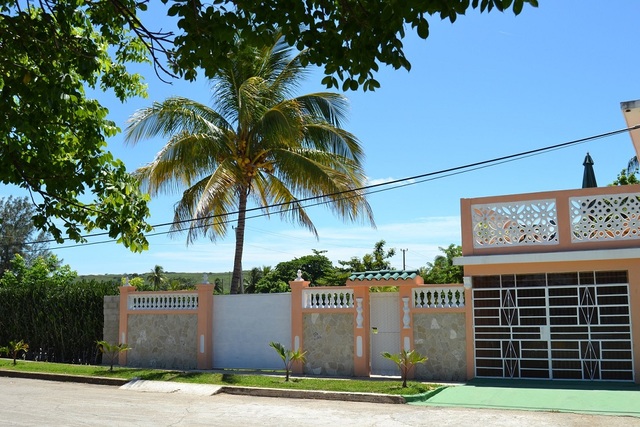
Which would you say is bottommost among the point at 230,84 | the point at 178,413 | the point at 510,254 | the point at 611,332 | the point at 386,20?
the point at 178,413

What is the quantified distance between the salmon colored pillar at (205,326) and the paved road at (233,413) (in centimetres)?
405

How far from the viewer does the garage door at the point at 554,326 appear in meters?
15.2

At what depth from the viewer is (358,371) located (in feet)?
56.6

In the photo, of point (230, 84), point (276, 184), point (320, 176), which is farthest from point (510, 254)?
point (230, 84)

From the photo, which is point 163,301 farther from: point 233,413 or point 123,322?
point 233,413

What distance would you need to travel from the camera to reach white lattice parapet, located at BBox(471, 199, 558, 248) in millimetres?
15742

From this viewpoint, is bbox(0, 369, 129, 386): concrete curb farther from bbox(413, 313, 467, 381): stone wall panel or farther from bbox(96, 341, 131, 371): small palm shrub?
bbox(413, 313, 467, 381): stone wall panel

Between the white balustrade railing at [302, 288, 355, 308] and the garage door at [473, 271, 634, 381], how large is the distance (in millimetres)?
3207

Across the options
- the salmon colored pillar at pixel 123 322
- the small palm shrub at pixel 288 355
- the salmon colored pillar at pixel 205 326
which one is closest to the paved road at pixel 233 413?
the small palm shrub at pixel 288 355

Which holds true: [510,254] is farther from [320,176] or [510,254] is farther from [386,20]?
[386,20]

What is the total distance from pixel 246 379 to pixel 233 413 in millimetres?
3875

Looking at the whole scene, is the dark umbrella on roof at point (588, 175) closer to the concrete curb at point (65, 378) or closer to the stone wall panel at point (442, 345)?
the stone wall panel at point (442, 345)

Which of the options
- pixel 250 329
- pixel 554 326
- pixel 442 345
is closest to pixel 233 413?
pixel 442 345

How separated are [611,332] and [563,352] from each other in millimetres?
1115
